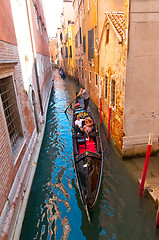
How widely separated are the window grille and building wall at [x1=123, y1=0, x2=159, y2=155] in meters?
3.55

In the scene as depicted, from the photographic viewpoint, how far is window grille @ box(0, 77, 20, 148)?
4.48 meters

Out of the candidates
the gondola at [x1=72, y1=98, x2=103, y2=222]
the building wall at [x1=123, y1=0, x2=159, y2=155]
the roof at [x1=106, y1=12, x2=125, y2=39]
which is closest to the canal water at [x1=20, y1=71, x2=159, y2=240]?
the gondola at [x1=72, y1=98, x2=103, y2=222]

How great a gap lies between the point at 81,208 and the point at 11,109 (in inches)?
133

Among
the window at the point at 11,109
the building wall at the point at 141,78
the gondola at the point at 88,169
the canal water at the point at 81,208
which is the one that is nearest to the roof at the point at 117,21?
the building wall at the point at 141,78

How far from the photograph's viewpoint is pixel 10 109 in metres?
4.80

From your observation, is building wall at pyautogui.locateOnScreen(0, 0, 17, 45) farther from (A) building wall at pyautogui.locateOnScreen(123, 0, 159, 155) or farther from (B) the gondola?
(B) the gondola

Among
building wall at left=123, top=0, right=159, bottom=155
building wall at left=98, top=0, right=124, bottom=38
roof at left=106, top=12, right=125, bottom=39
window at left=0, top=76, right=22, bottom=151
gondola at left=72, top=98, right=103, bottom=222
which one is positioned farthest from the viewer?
building wall at left=98, top=0, right=124, bottom=38

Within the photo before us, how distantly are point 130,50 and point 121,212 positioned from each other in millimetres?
4648

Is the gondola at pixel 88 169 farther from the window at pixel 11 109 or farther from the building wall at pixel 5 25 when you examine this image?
the building wall at pixel 5 25

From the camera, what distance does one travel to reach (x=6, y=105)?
4535 millimetres

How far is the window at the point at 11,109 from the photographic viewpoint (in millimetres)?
4477

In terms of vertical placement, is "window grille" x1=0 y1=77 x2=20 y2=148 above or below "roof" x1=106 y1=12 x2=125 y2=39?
below

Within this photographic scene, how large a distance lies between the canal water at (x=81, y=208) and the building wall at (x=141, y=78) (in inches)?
49.5

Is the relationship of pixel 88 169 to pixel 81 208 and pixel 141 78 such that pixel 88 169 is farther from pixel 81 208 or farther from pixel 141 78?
pixel 141 78
